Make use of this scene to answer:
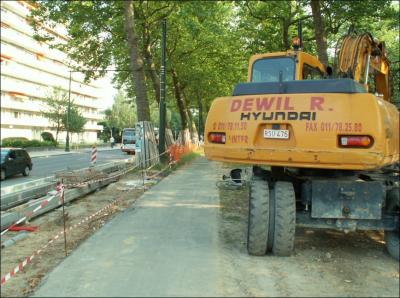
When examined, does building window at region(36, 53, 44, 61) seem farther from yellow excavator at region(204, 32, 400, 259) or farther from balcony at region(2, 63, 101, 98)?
yellow excavator at region(204, 32, 400, 259)

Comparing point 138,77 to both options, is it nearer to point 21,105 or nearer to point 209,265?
point 209,265

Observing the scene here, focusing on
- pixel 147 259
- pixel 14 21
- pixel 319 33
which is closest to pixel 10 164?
pixel 147 259

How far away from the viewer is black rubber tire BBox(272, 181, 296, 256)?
6.66 metres

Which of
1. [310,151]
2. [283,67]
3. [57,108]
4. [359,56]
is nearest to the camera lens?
[310,151]

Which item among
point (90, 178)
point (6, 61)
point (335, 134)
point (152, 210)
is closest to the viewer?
point (335, 134)

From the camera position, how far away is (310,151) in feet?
20.5

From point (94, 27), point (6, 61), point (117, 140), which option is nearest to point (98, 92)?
point (117, 140)

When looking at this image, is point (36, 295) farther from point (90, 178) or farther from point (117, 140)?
point (117, 140)

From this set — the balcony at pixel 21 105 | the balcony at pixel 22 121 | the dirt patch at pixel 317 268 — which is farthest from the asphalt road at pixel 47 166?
the balcony at pixel 22 121

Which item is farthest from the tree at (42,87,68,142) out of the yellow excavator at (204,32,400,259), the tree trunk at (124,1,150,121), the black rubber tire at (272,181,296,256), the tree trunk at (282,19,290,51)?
the black rubber tire at (272,181,296,256)

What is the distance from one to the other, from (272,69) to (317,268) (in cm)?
364

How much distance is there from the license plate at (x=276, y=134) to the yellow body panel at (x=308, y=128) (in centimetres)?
5

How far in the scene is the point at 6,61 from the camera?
238 ft

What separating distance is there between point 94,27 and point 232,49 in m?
10.2
